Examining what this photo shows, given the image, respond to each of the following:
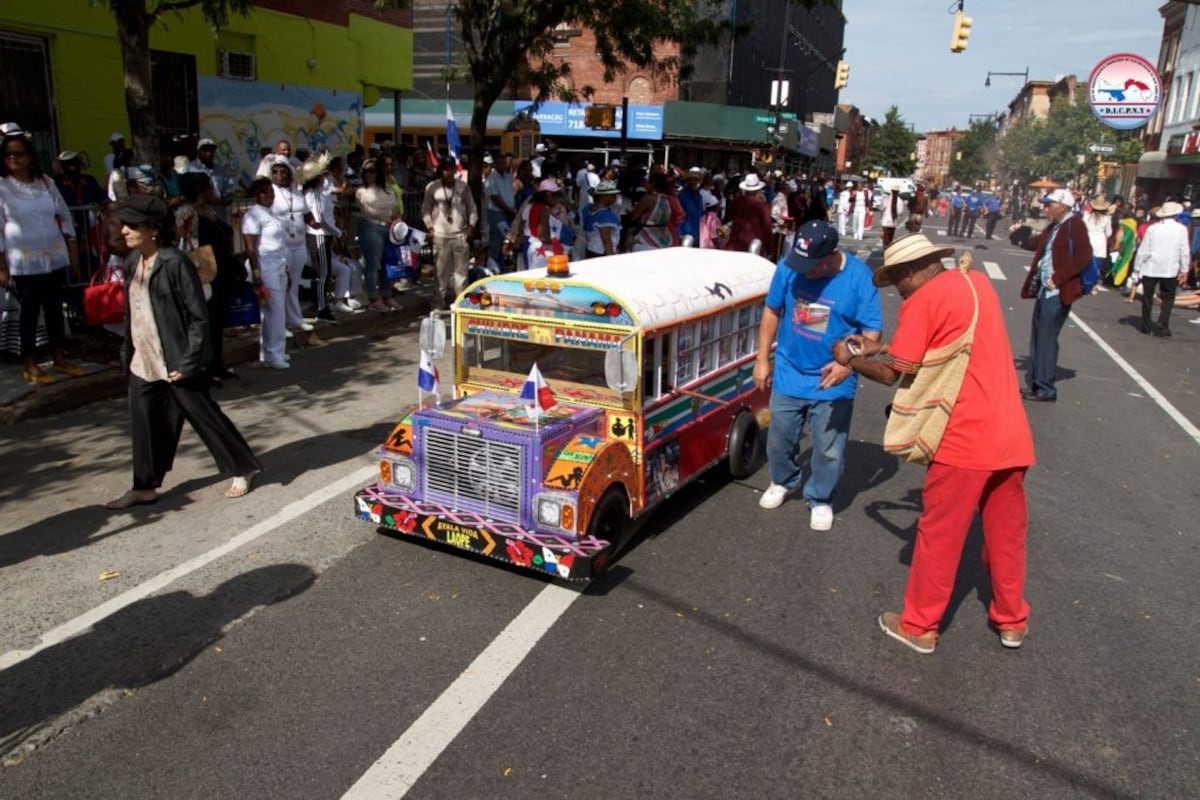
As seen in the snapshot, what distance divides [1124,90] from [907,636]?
990 inches

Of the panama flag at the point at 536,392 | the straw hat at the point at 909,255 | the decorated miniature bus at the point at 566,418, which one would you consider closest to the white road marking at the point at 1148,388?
the decorated miniature bus at the point at 566,418

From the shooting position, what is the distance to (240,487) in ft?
19.9

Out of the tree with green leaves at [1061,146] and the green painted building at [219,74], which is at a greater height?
the tree with green leaves at [1061,146]

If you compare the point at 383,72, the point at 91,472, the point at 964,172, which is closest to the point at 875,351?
the point at 91,472

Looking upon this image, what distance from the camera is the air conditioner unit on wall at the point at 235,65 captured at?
51.2 feet

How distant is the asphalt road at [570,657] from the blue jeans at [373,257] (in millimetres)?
5823

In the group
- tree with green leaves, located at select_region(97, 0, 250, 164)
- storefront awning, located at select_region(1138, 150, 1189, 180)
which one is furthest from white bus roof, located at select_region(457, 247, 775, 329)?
storefront awning, located at select_region(1138, 150, 1189, 180)

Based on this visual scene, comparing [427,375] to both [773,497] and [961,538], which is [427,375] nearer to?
[773,497]

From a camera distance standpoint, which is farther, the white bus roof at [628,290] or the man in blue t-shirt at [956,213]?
the man in blue t-shirt at [956,213]

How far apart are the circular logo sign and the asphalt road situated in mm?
21571

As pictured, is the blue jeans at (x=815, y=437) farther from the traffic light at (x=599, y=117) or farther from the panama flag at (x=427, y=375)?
the traffic light at (x=599, y=117)

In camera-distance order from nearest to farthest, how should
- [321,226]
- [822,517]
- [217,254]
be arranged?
[822,517], [217,254], [321,226]

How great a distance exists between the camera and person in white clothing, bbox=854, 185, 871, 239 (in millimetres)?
27047

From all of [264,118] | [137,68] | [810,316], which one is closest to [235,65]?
[264,118]
